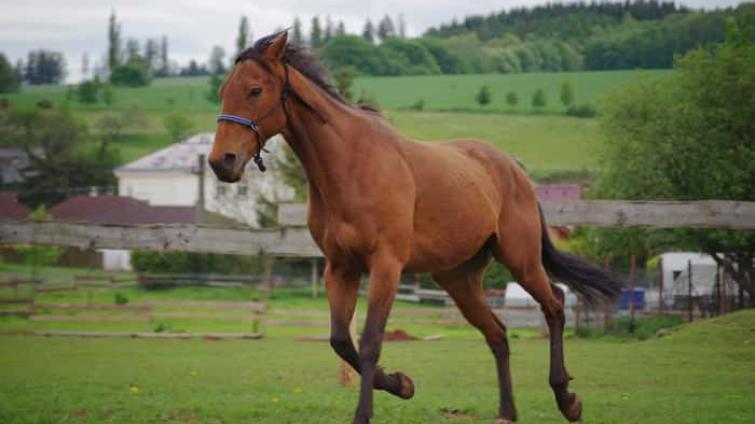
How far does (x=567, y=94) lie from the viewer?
8638 cm

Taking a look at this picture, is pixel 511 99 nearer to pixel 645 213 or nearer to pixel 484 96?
pixel 484 96

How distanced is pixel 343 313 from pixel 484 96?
9091cm

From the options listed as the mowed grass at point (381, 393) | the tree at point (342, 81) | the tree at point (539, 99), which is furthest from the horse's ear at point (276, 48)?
the tree at point (539, 99)

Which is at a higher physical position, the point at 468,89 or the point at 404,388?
the point at 468,89

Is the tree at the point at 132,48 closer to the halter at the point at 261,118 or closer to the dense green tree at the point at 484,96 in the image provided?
the dense green tree at the point at 484,96

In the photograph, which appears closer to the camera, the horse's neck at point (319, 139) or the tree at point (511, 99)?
the horse's neck at point (319, 139)

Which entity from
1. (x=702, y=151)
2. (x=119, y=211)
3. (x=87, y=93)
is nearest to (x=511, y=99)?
(x=119, y=211)

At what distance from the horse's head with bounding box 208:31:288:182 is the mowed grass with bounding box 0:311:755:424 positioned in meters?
2.64

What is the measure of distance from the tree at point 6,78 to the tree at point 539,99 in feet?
200

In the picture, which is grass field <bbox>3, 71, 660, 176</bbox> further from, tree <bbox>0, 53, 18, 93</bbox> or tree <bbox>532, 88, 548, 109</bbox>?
tree <bbox>0, 53, 18, 93</bbox>

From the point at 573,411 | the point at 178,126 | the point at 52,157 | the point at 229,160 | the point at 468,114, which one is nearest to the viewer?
the point at 229,160

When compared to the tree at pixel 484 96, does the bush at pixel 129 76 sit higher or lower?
higher

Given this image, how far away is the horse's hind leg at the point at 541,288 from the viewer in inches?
331

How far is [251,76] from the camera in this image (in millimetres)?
7086
